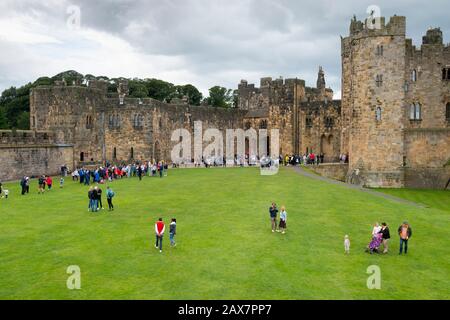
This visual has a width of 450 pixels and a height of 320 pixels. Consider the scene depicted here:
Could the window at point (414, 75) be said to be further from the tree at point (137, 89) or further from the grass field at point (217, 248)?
the tree at point (137, 89)

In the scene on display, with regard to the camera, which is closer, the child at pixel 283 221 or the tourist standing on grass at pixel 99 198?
the child at pixel 283 221

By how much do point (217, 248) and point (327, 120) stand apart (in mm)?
39491

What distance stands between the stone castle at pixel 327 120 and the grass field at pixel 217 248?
1069 cm

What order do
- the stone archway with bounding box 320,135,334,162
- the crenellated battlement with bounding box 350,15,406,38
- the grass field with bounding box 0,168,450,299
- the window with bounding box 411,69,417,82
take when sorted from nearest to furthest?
the grass field with bounding box 0,168,450,299, the crenellated battlement with bounding box 350,15,406,38, the window with bounding box 411,69,417,82, the stone archway with bounding box 320,135,334,162

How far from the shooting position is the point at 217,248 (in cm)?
1770

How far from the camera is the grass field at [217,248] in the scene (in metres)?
14.1

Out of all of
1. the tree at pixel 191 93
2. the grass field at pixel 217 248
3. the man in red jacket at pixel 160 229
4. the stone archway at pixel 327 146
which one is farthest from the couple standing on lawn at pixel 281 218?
the tree at pixel 191 93

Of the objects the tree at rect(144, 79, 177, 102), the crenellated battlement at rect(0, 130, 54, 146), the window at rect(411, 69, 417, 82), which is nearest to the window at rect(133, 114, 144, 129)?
the crenellated battlement at rect(0, 130, 54, 146)

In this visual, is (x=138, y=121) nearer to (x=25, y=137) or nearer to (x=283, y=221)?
(x=25, y=137)

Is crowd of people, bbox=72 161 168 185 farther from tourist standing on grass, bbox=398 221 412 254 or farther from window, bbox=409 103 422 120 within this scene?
window, bbox=409 103 422 120

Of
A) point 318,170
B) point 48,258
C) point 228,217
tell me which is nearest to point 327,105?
point 318,170

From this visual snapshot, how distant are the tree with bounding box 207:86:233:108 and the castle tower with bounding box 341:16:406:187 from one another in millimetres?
62033

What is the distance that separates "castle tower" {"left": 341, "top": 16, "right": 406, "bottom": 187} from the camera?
3822cm
